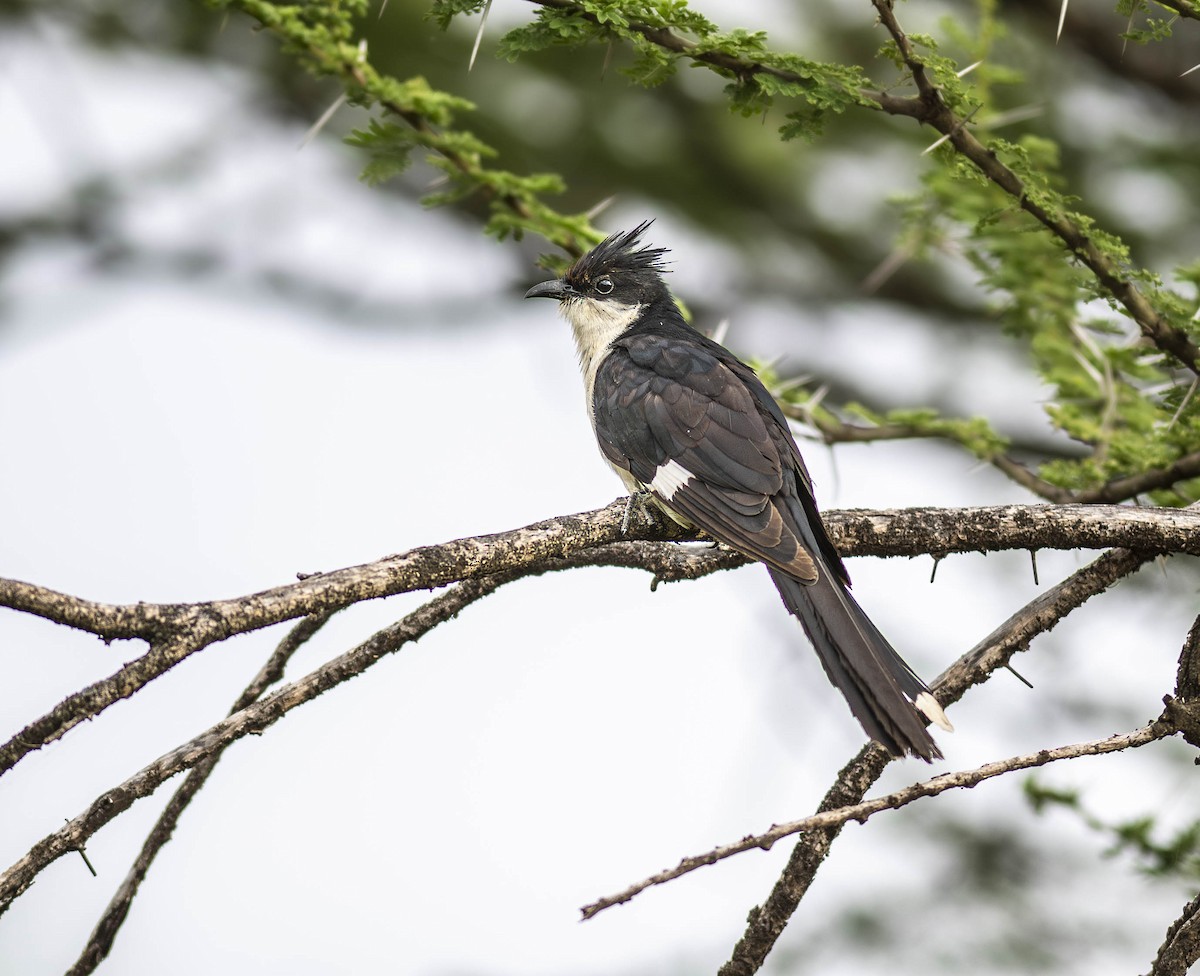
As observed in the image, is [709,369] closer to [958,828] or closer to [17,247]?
[958,828]

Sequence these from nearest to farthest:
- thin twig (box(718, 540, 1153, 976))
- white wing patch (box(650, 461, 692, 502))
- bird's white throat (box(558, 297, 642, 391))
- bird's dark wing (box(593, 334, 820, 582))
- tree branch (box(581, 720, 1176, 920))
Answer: tree branch (box(581, 720, 1176, 920))
thin twig (box(718, 540, 1153, 976))
bird's dark wing (box(593, 334, 820, 582))
white wing patch (box(650, 461, 692, 502))
bird's white throat (box(558, 297, 642, 391))

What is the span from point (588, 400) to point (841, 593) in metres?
1.52

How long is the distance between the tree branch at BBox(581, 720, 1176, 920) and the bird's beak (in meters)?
3.33

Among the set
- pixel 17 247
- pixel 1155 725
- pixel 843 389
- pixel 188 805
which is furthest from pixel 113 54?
pixel 1155 725

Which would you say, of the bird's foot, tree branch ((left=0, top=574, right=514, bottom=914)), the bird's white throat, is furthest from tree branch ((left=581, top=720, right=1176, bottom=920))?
the bird's white throat

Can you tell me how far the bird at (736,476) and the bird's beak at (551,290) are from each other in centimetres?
25

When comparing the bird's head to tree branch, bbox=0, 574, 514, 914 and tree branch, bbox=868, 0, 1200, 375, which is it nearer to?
tree branch, bbox=868, 0, 1200, 375

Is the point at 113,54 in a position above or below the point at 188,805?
above

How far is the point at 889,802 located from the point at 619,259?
11.5ft

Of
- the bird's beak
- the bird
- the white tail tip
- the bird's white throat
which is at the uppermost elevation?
the bird's beak

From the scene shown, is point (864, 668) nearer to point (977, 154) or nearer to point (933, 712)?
point (933, 712)

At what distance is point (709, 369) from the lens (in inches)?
172

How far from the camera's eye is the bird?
3176mm

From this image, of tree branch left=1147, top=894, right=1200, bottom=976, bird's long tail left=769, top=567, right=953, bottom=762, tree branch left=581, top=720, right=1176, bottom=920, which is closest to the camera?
tree branch left=581, top=720, right=1176, bottom=920
